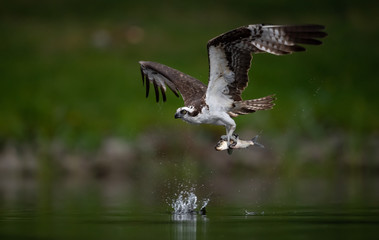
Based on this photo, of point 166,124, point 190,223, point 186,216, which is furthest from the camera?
point 166,124

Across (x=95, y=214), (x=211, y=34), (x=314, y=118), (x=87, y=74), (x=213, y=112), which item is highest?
(x=211, y=34)

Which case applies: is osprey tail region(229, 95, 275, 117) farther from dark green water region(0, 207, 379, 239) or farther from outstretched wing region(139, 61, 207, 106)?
dark green water region(0, 207, 379, 239)

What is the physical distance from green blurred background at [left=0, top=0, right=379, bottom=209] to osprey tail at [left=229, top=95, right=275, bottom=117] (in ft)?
7.57

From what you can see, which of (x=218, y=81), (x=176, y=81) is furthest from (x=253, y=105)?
(x=176, y=81)

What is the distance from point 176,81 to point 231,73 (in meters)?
1.99

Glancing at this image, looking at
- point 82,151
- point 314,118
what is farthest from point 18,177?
point 314,118

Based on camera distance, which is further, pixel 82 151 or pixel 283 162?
pixel 82 151

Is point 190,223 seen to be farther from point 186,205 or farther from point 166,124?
point 166,124

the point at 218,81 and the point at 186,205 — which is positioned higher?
the point at 218,81

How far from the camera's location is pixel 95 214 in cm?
1530

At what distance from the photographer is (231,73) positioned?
15141 millimetres

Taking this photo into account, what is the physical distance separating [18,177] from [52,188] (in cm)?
441

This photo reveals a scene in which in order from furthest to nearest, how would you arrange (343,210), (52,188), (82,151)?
(82,151), (52,188), (343,210)

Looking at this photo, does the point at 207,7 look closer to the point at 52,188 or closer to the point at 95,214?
the point at 52,188
